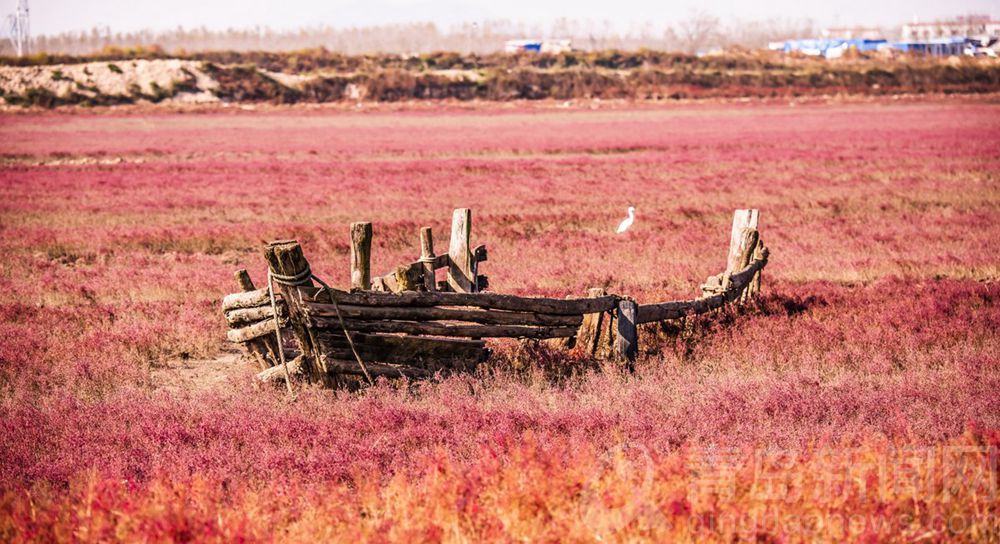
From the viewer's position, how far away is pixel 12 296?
11328 mm

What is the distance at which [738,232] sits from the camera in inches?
397

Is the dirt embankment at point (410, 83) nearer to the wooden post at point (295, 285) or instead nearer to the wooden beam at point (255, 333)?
the wooden beam at point (255, 333)

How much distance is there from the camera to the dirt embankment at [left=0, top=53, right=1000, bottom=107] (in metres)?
72.4

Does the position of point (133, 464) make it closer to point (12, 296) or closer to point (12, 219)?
point (12, 296)

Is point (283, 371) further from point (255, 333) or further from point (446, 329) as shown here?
point (446, 329)

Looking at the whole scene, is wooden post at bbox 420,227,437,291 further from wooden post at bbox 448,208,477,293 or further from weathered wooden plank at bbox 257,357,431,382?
weathered wooden plank at bbox 257,357,431,382

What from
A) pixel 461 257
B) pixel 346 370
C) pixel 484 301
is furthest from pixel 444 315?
pixel 461 257

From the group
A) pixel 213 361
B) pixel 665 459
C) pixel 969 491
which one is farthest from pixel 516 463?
pixel 213 361

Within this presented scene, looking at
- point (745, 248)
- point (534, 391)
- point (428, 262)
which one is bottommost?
point (534, 391)

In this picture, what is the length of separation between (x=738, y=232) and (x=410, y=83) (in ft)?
229

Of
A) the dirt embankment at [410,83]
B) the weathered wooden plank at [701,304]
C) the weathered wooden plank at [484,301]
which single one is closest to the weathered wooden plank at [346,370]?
the weathered wooden plank at [484,301]

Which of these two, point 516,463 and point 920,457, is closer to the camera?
point 516,463

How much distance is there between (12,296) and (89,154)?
73.5ft

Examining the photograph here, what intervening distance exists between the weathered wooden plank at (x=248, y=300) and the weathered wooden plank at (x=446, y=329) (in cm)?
56
